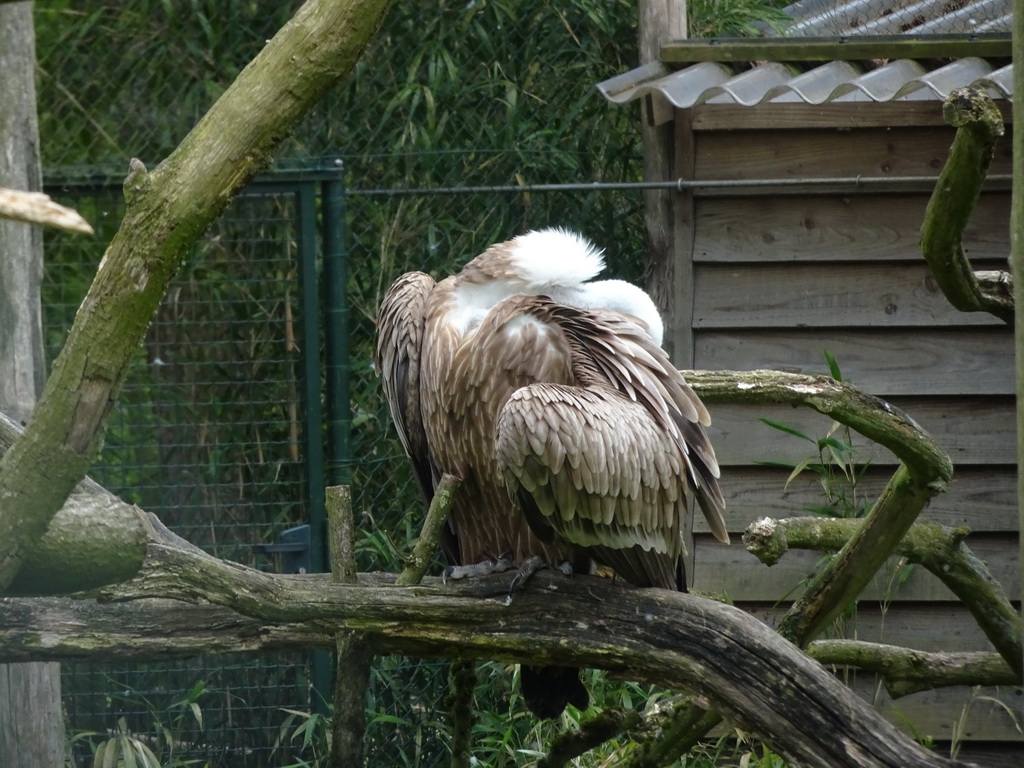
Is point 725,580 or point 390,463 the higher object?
point 390,463

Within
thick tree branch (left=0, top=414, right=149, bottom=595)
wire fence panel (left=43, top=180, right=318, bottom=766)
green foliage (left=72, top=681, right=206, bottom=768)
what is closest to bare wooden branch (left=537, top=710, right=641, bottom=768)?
thick tree branch (left=0, top=414, right=149, bottom=595)

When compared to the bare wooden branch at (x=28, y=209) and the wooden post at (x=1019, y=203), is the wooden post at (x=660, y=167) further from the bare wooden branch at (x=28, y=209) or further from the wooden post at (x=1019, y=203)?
the bare wooden branch at (x=28, y=209)

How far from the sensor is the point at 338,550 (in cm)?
237

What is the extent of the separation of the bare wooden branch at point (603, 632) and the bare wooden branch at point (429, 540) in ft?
0.32

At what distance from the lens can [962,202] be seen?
204 cm

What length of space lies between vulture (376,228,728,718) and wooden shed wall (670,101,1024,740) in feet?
3.42

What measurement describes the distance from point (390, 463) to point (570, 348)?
1.58 meters

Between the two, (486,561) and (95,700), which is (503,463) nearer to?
(486,561)

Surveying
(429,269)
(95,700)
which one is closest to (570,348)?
(429,269)

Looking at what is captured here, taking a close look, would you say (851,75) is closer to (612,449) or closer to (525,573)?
(612,449)

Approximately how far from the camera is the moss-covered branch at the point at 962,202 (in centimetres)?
187

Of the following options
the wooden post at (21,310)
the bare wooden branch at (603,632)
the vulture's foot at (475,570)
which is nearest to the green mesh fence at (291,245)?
the wooden post at (21,310)

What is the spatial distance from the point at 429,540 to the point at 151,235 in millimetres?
1073

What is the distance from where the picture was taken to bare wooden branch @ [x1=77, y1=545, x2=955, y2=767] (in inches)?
77.7
